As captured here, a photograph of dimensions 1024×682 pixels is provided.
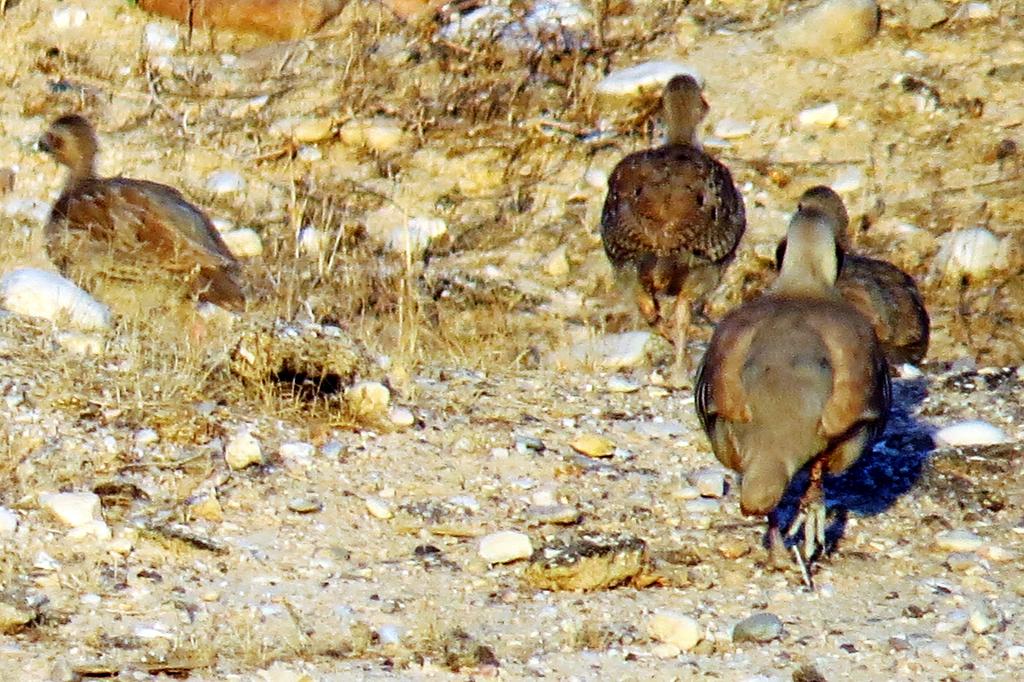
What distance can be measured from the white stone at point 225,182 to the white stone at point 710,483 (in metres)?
5.21

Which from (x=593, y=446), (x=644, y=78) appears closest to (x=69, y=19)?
(x=644, y=78)

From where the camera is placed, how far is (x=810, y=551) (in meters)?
7.39

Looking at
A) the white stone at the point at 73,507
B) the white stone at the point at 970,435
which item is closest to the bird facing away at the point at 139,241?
the white stone at the point at 73,507

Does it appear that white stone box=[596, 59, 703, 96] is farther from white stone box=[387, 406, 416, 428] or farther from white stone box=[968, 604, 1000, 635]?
white stone box=[968, 604, 1000, 635]

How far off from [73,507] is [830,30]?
7.80 m

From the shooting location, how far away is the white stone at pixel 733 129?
42.3ft

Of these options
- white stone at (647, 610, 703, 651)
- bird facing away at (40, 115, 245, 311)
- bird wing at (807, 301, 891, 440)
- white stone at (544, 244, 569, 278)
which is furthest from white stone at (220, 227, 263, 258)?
white stone at (647, 610, 703, 651)

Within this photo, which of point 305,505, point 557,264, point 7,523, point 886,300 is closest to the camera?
point 7,523

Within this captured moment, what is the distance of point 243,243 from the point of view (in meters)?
11.8

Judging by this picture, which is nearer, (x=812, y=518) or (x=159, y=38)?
(x=812, y=518)

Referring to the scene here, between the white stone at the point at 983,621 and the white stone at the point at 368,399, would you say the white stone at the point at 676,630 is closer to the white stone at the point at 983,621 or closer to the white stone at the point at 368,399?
the white stone at the point at 983,621

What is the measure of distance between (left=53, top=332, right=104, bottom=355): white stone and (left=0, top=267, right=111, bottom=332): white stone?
0.19 meters

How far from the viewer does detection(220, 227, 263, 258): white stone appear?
38.5 ft

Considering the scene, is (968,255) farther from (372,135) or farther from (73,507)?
(73,507)
